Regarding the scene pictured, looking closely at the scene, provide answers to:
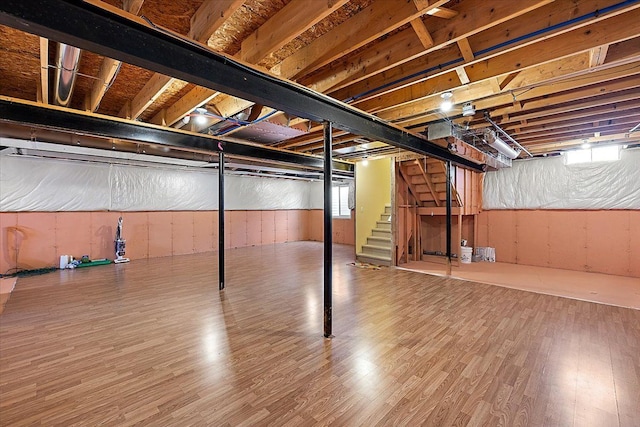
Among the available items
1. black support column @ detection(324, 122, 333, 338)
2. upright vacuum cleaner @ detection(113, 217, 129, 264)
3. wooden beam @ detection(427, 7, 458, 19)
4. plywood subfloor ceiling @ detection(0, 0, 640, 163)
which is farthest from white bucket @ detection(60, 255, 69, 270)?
wooden beam @ detection(427, 7, 458, 19)

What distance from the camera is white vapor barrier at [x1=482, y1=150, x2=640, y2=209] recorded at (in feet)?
17.7

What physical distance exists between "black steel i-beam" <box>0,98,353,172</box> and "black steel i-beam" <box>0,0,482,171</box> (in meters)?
2.07

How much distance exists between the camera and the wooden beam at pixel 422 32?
1.94 meters

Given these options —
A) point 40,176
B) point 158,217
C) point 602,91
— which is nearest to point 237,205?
point 158,217

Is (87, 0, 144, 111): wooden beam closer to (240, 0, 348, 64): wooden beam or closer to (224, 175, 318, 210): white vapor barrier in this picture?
(240, 0, 348, 64): wooden beam

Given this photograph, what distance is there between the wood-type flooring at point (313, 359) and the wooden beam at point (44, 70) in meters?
2.33

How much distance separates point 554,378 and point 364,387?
140cm

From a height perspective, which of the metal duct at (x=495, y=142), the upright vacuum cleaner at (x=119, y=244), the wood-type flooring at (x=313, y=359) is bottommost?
the wood-type flooring at (x=313, y=359)

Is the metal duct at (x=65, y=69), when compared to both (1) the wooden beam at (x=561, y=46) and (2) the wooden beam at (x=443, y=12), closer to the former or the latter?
(2) the wooden beam at (x=443, y=12)

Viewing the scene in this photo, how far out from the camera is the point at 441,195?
6586 mm

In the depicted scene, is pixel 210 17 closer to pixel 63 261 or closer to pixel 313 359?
pixel 313 359

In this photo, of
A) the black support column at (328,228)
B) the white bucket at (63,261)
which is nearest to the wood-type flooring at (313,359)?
the black support column at (328,228)

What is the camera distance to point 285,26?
1.94 metres

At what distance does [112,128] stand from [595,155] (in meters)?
8.13
